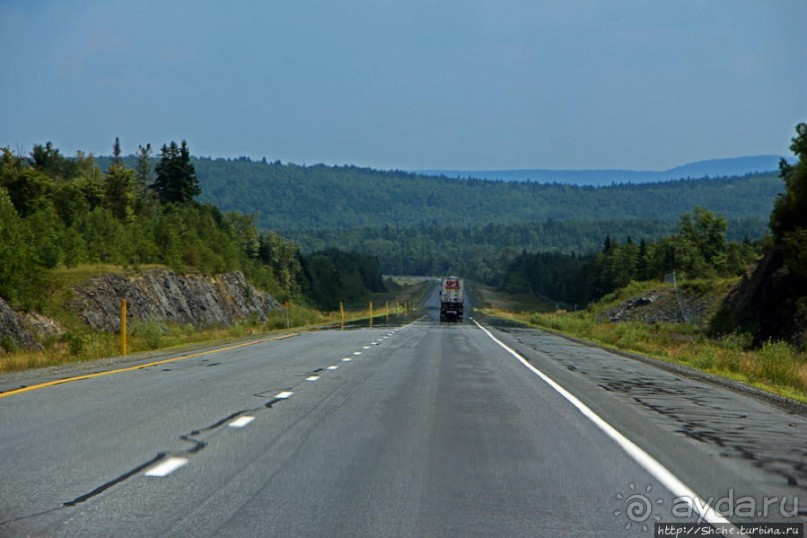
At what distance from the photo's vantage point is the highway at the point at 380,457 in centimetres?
691

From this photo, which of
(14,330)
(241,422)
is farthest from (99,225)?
(241,422)

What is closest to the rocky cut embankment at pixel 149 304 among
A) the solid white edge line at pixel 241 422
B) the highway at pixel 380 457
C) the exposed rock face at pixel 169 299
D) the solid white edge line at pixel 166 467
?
the exposed rock face at pixel 169 299

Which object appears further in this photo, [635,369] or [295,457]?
[635,369]

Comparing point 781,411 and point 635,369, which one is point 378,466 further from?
point 635,369

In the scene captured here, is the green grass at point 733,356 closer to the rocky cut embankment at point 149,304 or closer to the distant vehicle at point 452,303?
the rocky cut embankment at point 149,304

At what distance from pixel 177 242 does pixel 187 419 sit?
6360 centimetres

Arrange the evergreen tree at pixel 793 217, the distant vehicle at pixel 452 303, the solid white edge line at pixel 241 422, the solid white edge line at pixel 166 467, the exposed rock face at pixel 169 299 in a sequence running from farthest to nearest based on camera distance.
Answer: the distant vehicle at pixel 452 303
the exposed rock face at pixel 169 299
the evergreen tree at pixel 793 217
the solid white edge line at pixel 241 422
the solid white edge line at pixel 166 467

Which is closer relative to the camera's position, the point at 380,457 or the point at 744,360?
the point at 380,457

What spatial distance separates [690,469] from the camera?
359 inches

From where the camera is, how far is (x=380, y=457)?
30.9 ft

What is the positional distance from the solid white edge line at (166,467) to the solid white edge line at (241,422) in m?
2.41

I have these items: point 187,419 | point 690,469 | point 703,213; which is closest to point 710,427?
point 690,469

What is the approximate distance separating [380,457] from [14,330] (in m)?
30.9

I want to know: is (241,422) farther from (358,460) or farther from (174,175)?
(174,175)
